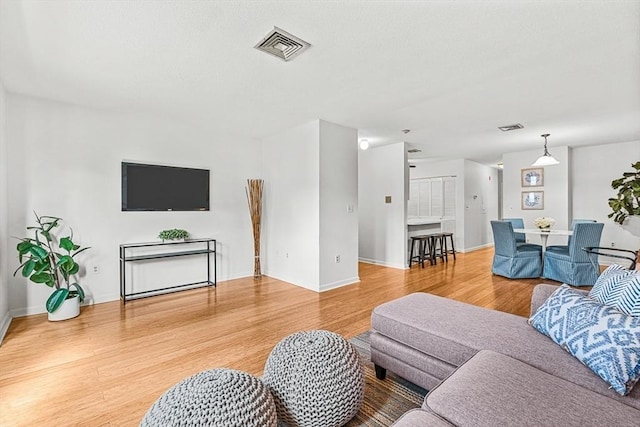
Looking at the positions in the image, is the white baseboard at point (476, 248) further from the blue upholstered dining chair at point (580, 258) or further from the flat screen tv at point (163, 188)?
the flat screen tv at point (163, 188)

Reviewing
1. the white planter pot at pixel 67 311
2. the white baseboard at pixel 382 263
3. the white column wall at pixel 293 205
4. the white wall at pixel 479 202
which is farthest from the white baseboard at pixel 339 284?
the white wall at pixel 479 202

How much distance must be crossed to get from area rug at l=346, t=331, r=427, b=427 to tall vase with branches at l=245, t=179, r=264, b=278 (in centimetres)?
325

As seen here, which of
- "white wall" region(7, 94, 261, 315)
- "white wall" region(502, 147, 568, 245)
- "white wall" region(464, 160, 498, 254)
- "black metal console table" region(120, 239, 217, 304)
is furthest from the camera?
"white wall" region(464, 160, 498, 254)

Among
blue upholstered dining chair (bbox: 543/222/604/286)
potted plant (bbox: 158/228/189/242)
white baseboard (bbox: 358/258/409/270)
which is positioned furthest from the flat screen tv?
blue upholstered dining chair (bbox: 543/222/604/286)

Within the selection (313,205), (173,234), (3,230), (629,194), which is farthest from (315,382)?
(629,194)

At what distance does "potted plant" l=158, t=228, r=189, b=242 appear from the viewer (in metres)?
4.11

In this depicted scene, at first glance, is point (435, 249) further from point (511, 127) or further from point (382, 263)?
point (511, 127)

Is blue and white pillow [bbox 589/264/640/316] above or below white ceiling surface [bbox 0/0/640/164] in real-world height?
below

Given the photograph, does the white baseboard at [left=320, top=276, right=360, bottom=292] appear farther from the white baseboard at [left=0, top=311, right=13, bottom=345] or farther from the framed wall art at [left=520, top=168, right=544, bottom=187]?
the framed wall art at [left=520, top=168, right=544, bottom=187]

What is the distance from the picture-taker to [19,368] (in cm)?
228

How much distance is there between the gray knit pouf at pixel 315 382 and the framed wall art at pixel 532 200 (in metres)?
6.82

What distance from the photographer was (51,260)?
3.31 metres

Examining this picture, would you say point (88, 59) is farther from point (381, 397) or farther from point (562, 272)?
point (562, 272)

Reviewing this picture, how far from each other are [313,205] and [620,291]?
328cm
